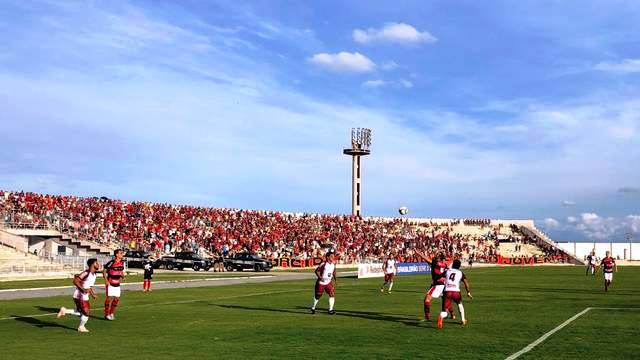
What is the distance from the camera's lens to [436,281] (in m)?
20.5

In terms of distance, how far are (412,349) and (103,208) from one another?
49650 millimetres

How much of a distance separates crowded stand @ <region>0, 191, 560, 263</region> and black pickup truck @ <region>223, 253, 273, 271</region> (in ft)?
9.16

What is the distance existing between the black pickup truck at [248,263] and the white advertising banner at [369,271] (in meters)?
10.3

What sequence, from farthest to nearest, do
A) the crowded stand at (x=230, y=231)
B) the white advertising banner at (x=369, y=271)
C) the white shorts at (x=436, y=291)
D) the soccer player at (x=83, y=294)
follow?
the crowded stand at (x=230, y=231), the white advertising banner at (x=369, y=271), the white shorts at (x=436, y=291), the soccer player at (x=83, y=294)

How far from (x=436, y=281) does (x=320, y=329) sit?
13.2 feet

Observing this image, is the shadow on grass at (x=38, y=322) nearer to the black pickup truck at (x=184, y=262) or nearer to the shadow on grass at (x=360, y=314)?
the shadow on grass at (x=360, y=314)

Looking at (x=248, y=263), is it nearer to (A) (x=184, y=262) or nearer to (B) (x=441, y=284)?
(A) (x=184, y=262)

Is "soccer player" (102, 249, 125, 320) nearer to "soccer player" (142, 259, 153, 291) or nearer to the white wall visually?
"soccer player" (142, 259, 153, 291)

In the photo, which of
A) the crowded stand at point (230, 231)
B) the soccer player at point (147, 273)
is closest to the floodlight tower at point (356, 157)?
the crowded stand at point (230, 231)

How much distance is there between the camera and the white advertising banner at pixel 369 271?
5053 centimetres

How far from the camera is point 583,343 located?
1552 cm

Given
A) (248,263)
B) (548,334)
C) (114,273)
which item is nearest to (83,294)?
A: (114,273)

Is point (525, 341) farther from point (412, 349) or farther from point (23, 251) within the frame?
point (23, 251)

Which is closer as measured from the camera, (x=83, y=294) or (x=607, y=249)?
(x=83, y=294)
